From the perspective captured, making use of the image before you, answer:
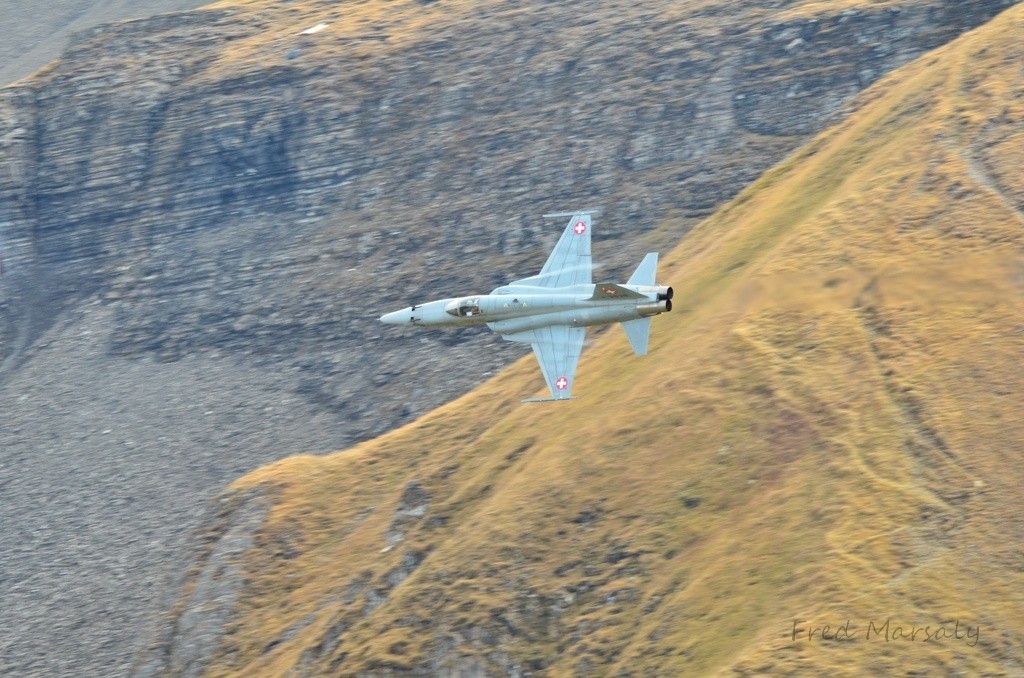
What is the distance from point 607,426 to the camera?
73500 millimetres

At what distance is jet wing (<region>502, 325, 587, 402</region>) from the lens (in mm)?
62594

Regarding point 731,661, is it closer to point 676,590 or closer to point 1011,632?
point 676,590

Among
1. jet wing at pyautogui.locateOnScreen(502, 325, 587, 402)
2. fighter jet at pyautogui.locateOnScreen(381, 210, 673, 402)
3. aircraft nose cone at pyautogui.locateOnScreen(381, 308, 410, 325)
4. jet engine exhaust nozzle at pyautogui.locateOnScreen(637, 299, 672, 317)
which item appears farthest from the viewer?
aircraft nose cone at pyautogui.locateOnScreen(381, 308, 410, 325)

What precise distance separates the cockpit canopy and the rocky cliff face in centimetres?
4854

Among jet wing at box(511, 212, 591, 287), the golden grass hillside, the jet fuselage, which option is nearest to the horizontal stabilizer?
the jet fuselage

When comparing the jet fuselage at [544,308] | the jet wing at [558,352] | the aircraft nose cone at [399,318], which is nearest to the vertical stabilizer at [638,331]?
the jet fuselage at [544,308]

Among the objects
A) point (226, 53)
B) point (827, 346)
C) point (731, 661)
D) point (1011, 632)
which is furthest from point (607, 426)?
point (226, 53)

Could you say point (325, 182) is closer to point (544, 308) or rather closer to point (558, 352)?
point (544, 308)

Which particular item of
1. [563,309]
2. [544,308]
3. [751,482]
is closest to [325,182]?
[544,308]

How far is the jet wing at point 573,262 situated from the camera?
65.8 metres

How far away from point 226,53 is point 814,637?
12189 centimetres

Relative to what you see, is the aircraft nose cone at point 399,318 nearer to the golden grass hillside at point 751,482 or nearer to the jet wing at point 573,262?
the jet wing at point 573,262
